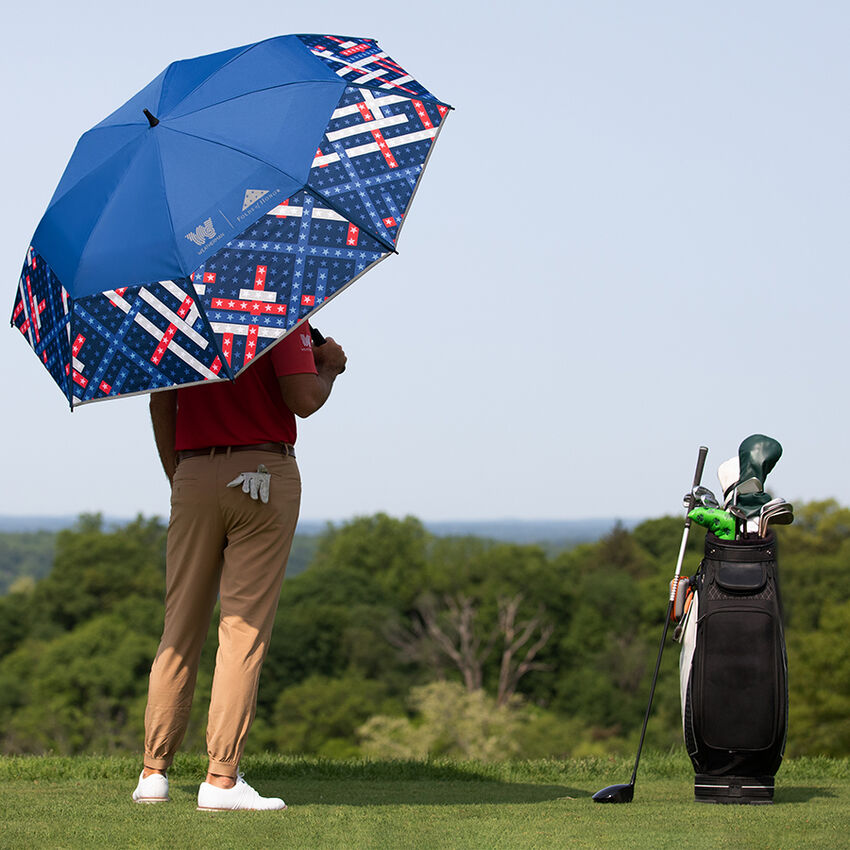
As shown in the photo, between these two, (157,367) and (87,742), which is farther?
(87,742)

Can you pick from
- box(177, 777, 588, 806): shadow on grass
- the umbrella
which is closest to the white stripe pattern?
the umbrella

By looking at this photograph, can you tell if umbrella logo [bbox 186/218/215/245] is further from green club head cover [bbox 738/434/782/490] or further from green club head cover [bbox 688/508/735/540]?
green club head cover [bbox 738/434/782/490]

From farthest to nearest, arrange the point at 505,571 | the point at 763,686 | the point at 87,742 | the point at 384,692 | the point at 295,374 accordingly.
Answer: the point at 505,571 < the point at 384,692 < the point at 87,742 < the point at 763,686 < the point at 295,374

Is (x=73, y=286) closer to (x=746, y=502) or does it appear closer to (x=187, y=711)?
(x=187, y=711)

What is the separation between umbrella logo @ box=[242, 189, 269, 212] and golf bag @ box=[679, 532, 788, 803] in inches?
87.3

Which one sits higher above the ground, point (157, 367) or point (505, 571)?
point (157, 367)

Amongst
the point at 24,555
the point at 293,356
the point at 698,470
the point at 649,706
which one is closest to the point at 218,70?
the point at 293,356

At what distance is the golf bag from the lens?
4.95m

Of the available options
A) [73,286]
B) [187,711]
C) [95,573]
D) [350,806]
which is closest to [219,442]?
[73,286]

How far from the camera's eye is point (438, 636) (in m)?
58.8

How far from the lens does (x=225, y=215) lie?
4.25 m

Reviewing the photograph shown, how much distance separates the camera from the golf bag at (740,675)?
4.95 m

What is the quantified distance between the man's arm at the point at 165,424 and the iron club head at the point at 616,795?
2070 millimetres

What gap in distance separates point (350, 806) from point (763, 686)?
1649 millimetres
